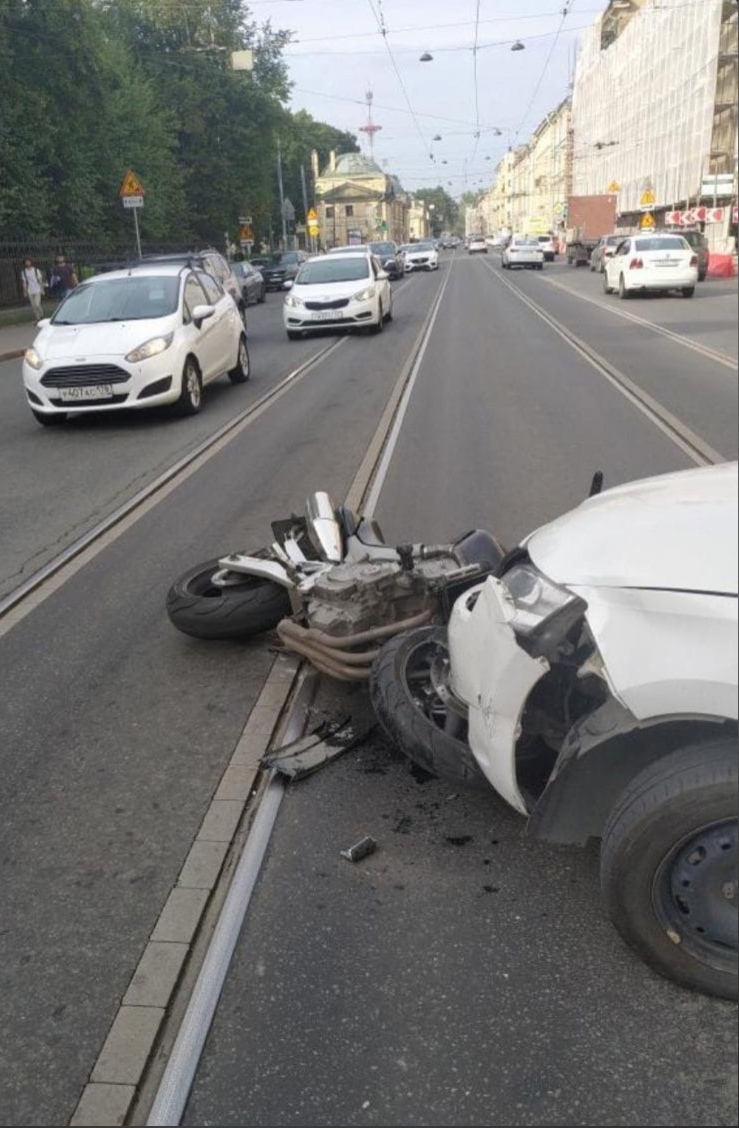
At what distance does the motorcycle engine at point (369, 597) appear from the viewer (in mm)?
4262

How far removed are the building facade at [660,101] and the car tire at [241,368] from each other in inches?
1452

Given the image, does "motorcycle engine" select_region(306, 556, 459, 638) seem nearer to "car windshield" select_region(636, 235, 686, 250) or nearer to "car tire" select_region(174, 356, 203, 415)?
"car tire" select_region(174, 356, 203, 415)

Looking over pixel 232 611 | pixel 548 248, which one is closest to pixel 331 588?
pixel 232 611

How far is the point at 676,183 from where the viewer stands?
55844 millimetres

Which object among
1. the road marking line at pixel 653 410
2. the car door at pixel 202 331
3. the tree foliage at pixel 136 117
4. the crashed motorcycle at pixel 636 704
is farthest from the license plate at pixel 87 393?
the tree foliage at pixel 136 117

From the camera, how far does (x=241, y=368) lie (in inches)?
558

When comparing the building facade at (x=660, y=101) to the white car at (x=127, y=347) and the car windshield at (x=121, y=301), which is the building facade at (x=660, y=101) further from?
the car windshield at (x=121, y=301)

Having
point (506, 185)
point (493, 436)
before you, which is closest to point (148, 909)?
point (493, 436)

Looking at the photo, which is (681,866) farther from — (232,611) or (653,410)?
(653,410)

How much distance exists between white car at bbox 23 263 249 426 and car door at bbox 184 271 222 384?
12mm

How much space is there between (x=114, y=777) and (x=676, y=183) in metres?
59.6

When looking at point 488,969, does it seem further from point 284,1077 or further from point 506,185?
point 506,185

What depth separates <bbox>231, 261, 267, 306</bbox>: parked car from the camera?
32562 millimetres

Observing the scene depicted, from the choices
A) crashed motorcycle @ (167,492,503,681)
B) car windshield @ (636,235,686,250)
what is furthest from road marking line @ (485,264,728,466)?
car windshield @ (636,235,686,250)
